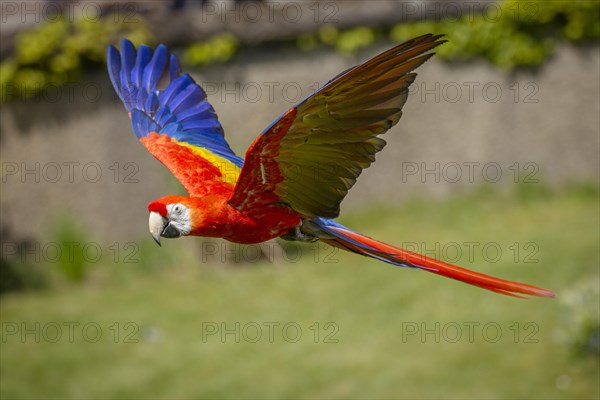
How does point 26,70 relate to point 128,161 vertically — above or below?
above

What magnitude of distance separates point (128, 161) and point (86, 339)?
8.43 ft

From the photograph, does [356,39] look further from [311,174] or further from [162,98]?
[311,174]

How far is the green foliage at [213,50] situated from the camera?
9.59m

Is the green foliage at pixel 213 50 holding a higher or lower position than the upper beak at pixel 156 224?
higher

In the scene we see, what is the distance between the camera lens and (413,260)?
2.84 meters

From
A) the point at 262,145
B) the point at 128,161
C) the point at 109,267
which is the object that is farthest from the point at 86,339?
the point at 262,145

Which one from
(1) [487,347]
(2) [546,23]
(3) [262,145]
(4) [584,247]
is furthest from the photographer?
(2) [546,23]

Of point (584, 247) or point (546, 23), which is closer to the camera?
point (584, 247)

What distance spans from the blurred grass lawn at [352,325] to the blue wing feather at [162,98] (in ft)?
11.7

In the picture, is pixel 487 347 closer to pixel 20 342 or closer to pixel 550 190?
pixel 550 190

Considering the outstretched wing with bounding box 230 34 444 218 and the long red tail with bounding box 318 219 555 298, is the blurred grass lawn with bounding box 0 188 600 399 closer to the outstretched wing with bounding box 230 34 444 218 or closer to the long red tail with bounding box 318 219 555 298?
the long red tail with bounding box 318 219 555 298

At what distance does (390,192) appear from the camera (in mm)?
9461

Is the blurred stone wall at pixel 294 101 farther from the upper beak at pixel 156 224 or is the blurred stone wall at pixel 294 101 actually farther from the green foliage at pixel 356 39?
the upper beak at pixel 156 224

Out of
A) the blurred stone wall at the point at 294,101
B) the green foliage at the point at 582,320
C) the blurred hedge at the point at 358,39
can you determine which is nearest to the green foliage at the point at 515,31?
the blurred hedge at the point at 358,39
